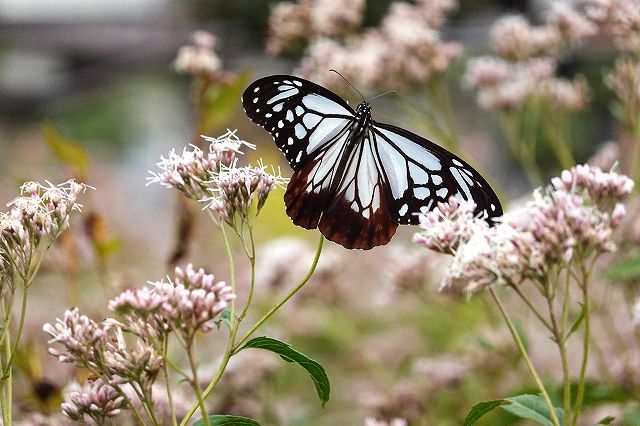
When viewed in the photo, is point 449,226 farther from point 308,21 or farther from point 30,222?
point 308,21

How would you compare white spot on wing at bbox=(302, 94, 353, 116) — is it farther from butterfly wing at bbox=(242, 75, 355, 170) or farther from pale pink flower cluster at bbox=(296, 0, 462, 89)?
pale pink flower cluster at bbox=(296, 0, 462, 89)

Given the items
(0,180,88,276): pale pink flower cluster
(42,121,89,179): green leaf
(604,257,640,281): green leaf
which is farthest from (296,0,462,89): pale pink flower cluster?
(0,180,88,276): pale pink flower cluster

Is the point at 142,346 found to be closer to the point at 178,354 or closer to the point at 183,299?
the point at 183,299

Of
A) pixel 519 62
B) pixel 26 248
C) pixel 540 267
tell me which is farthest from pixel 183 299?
pixel 519 62

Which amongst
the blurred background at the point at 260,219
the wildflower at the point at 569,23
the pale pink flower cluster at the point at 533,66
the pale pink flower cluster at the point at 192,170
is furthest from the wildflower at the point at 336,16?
the pale pink flower cluster at the point at 192,170

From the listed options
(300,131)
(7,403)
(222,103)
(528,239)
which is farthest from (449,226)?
(222,103)

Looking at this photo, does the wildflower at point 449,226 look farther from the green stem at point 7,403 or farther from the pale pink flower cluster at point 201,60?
the pale pink flower cluster at point 201,60
